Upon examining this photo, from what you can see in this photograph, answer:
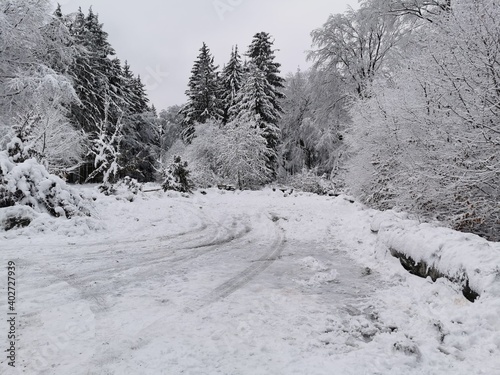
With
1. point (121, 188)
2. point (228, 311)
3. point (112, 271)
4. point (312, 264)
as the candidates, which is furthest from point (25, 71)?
point (228, 311)

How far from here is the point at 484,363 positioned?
2609 mm

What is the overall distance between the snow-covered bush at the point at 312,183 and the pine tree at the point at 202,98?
1224 centimetres

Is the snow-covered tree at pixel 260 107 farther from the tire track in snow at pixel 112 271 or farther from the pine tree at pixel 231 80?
the tire track in snow at pixel 112 271

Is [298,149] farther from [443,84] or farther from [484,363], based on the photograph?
[484,363]

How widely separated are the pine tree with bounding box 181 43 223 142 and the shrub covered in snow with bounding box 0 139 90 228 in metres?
23.4

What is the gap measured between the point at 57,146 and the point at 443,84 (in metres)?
16.4

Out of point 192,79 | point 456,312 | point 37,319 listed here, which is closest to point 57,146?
point 37,319

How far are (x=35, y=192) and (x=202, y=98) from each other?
26.3 m

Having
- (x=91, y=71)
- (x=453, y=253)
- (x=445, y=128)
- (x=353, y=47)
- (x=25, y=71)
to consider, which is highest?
(x=91, y=71)

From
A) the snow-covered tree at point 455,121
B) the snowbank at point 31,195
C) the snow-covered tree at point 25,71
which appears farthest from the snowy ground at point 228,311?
the snow-covered tree at point 25,71

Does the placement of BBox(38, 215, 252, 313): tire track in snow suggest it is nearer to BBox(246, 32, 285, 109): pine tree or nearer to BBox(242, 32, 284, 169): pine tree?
BBox(242, 32, 284, 169): pine tree

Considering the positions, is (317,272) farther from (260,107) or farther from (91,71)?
(91,71)

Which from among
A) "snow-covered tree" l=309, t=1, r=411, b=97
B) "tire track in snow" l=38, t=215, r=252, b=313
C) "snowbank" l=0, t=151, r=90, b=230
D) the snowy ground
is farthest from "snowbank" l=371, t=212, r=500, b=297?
"snow-covered tree" l=309, t=1, r=411, b=97

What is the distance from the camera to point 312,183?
857 inches
